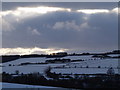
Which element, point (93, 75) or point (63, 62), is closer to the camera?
point (93, 75)

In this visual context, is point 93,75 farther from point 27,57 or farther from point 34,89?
point 27,57

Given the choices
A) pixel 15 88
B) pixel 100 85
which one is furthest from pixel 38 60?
pixel 15 88

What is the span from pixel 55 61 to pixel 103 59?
822cm

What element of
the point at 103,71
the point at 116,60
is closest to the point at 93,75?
the point at 103,71

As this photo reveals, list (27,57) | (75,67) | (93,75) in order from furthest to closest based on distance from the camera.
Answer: (27,57) → (75,67) → (93,75)

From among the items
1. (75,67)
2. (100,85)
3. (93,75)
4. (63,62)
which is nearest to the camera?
(100,85)

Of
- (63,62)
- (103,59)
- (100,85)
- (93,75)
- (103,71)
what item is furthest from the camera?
(63,62)

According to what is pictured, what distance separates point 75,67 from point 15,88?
26.7 m

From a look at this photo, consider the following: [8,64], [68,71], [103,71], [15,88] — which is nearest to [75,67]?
[68,71]

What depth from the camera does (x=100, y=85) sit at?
35062 mm

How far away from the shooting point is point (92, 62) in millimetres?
56812

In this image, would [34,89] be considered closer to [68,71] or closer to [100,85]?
[100,85]

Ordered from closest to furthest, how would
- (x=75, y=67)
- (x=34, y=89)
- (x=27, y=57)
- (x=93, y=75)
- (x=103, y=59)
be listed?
(x=34, y=89), (x=93, y=75), (x=75, y=67), (x=103, y=59), (x=27, y=57)

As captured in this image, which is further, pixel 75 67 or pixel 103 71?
pixel 75 67
